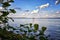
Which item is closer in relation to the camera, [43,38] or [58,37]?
[43,38]

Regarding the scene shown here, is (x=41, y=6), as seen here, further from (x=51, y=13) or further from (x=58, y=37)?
(x=58, y=37)

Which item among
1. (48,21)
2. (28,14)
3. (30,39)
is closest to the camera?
(30,39)

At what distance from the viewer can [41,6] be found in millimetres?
2016

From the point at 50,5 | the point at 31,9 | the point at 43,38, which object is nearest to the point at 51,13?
the point at 50,5

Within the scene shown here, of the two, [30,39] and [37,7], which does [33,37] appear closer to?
[30,39]

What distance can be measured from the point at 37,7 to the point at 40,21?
0.18 m

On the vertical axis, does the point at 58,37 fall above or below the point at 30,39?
below

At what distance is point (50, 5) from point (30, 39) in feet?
4.37

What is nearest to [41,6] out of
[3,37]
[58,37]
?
[58,37]

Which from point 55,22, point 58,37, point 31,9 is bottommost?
point 58,37

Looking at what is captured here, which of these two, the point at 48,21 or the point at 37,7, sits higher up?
the point at 37,7

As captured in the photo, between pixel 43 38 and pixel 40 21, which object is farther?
pixel 40 21

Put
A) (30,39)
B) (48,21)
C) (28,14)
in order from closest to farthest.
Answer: (30,39), (28,14), (48,21)

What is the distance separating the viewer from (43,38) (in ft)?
2.67
